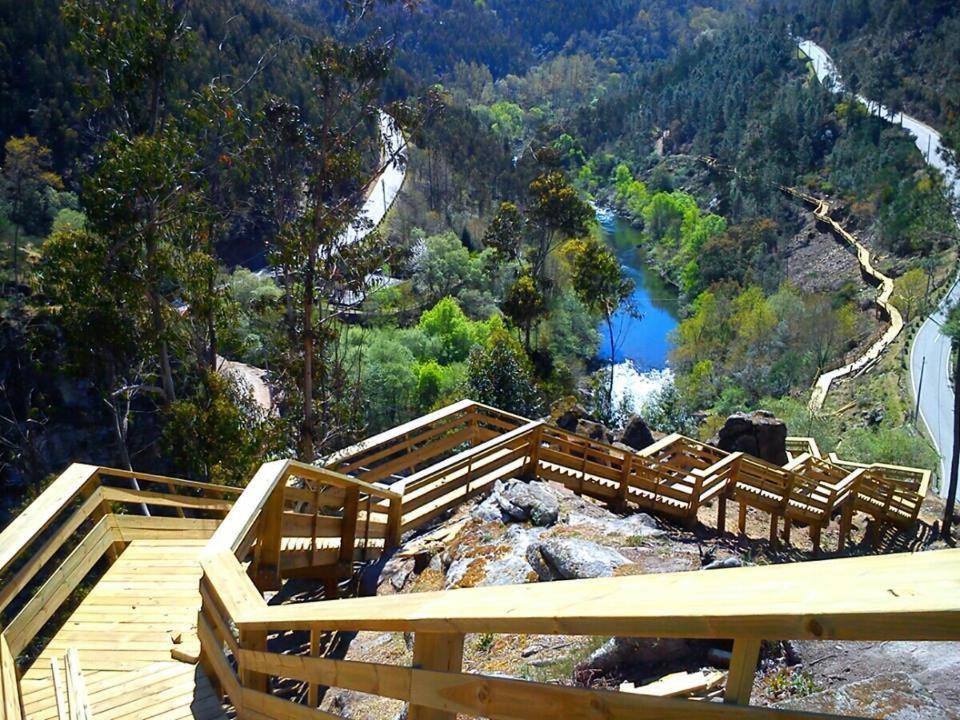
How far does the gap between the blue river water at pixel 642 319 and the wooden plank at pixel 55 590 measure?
40.3 meters

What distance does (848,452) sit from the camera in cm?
2605

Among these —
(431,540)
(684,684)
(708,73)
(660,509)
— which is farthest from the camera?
(708,73)

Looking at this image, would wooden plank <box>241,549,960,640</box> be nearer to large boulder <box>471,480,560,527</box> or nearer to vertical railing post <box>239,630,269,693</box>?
vertical railing post <box>239,630,269,693</box>

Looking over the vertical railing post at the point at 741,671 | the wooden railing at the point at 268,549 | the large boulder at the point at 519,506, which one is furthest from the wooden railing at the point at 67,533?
the vertical railing post at the point at 741,671

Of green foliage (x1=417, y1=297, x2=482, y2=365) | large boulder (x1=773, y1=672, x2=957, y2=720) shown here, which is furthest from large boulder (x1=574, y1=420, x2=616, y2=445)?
green foliage (x1=417, y1=297, x2=482, y2=365)

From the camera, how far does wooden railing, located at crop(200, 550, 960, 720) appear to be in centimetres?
128

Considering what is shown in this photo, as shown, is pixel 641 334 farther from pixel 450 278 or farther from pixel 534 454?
pixel 534 454

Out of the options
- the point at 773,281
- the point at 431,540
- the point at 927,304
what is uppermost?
the point at 773,281

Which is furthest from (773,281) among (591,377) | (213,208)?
(213,208)

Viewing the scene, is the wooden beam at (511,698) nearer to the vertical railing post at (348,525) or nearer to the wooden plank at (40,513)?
the wooden plank at (40,513)

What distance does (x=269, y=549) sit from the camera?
4.93m

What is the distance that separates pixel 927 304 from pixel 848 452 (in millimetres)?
20577

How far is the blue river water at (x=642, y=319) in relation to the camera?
49.2 meters

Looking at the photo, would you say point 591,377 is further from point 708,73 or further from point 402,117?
point 708,73
